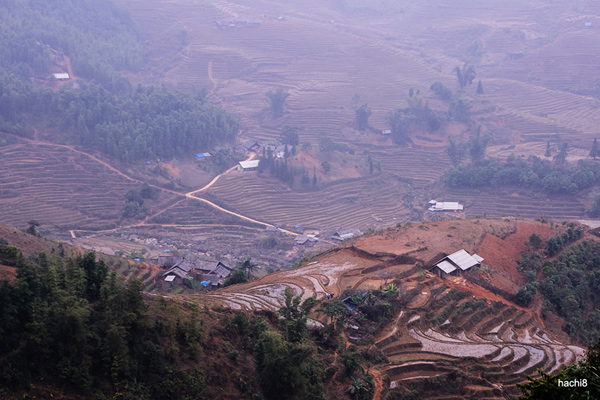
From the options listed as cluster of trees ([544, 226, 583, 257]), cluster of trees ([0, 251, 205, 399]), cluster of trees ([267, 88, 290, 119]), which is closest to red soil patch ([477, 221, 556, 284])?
cluster of trees ([544, 226, 583, 257])

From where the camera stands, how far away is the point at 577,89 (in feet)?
253

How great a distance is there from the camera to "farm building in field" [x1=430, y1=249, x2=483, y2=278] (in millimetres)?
27459

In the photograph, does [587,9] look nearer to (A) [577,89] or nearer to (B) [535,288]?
(A) [577,89]

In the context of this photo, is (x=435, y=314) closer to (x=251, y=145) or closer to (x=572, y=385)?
(x=572, y=385)

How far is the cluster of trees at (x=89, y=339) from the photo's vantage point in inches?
522

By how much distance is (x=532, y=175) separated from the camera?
2156 inches

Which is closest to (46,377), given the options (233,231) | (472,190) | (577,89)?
(233,231)

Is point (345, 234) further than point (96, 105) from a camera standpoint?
No

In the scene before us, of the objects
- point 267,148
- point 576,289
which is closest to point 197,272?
point 576,289

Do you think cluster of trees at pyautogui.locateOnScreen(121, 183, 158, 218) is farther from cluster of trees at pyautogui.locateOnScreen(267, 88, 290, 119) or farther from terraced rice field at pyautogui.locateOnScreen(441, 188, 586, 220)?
terraced rice field at pyautogui.locateOnScreen(441, 188, 586, 220)

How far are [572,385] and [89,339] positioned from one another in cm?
1104

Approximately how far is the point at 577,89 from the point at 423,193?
34309 millimetres

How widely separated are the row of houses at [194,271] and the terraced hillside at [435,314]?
5.74m

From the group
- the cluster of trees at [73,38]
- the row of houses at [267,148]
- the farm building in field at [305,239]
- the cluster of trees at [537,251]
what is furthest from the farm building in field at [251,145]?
the cluster of trees at [537,251]
